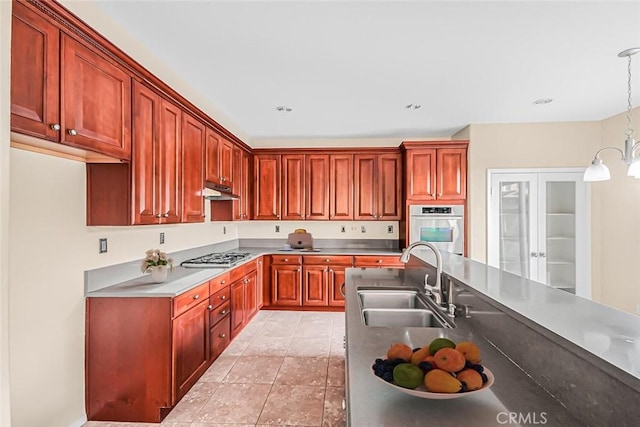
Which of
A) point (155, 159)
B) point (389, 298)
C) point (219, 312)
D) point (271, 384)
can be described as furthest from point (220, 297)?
point (389, 298)

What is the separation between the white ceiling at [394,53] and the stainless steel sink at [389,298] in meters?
1.77

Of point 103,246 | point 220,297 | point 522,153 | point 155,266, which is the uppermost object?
point 522,153

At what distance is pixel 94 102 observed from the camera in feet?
6.18

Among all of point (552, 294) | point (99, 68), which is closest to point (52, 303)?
point (99, 68)

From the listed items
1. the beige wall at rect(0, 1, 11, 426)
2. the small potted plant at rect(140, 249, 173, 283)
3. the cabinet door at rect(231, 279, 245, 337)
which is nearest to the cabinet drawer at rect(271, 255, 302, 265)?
the cabinet door at rect(231, 279, 245, 337)

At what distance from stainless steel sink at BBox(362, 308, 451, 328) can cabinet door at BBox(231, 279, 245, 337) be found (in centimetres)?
196

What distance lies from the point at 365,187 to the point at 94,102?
146 inches

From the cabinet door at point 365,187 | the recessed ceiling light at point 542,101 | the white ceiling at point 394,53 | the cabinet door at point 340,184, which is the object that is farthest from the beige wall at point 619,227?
the cabinet door at point 340,184

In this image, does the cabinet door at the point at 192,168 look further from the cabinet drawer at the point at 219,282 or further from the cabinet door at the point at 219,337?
the cabinet door at the point at 219,337

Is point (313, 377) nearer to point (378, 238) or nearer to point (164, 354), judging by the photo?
point (164, 354)

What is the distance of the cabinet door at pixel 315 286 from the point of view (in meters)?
4.71

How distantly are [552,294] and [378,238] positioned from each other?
3.92m

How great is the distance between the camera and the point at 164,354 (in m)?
2.25

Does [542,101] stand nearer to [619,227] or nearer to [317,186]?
[619,227]
